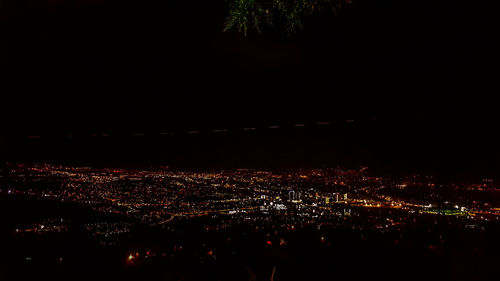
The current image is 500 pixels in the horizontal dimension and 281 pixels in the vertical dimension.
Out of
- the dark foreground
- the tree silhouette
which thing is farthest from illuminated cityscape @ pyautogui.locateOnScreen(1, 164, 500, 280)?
the tree silhouette

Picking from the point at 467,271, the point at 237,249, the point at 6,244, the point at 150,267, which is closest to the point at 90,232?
the point at 6,244

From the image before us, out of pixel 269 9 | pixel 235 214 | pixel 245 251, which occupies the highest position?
pixel 269 9

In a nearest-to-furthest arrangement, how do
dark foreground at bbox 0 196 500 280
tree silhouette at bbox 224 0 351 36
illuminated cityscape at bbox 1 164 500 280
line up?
tree silhouette at bbox 224 0 351 36, dark foreground at bbox 0 196 500 280, illuminated cityscape at bbox 1 164 500 280

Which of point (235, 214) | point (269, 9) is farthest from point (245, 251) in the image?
point (269, 9)

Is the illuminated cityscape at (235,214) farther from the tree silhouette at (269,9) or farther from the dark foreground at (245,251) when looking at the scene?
the tree silhouette at (269,9)

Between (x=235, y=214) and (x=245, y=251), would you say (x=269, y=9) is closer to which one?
(x=245, y=251)

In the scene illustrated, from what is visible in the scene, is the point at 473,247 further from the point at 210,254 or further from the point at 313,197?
the point at 313,197

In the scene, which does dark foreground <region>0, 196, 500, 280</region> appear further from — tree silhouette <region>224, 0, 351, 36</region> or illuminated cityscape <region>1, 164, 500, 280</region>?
tree silhouette <region>224, 0, 351, 36</region>

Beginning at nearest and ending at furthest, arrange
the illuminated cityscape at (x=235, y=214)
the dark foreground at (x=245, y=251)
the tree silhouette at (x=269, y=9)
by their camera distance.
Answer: the tree silhouette at (x=269, y=9), the dark foreground at (x=245, y=251), the illuminated cityscape at (x=235, y=214)

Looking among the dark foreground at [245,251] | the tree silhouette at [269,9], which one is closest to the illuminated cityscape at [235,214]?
the dark foreground at [245,251]

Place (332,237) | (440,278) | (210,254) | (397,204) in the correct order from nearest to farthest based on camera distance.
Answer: (440,278) → (210,254) → (332,237) → (397,204)

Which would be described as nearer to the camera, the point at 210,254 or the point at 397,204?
the point at 210,254
